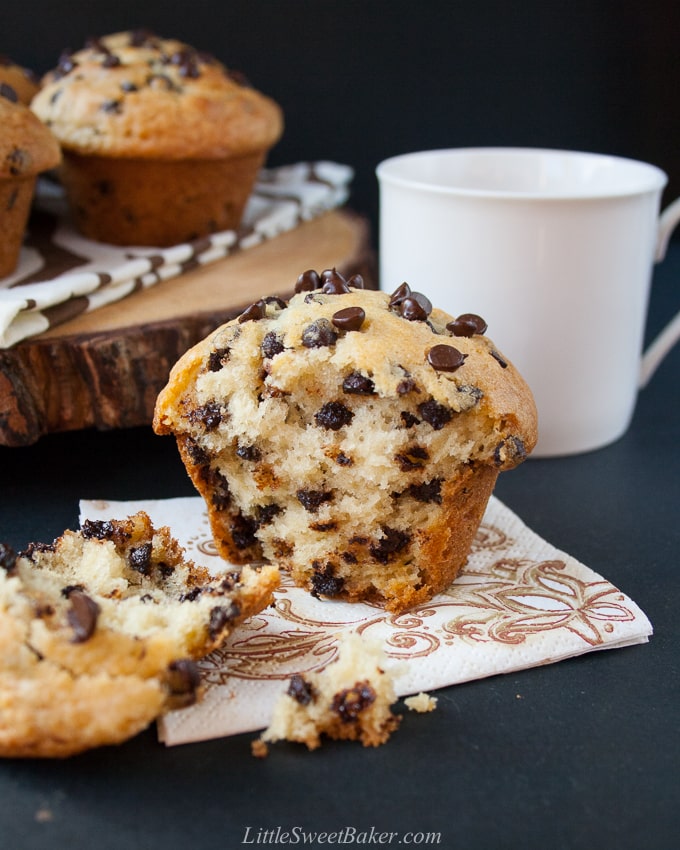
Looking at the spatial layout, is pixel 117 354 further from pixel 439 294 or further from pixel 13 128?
pixel 439 294

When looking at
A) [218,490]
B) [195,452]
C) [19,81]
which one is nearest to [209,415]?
[195,452]

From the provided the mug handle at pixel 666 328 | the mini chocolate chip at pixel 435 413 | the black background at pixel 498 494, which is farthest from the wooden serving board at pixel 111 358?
the mug handle at pixel 666 328

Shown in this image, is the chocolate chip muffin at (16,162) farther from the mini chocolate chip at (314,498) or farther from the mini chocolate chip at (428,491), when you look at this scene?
the mini chocolate chip at (428,491)

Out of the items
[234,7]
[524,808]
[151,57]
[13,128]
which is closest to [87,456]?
[13,128]

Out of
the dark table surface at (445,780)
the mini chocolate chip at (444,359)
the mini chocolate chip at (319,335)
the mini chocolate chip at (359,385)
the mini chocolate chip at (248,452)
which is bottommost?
the dark table surface at (445,780)

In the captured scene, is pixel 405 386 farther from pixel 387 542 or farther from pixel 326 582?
pixel 326 582

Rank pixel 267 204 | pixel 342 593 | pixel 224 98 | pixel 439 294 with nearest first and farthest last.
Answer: pixel 342 593 < pixel 439 294 < pixel 224 98 < pixel 267 204
